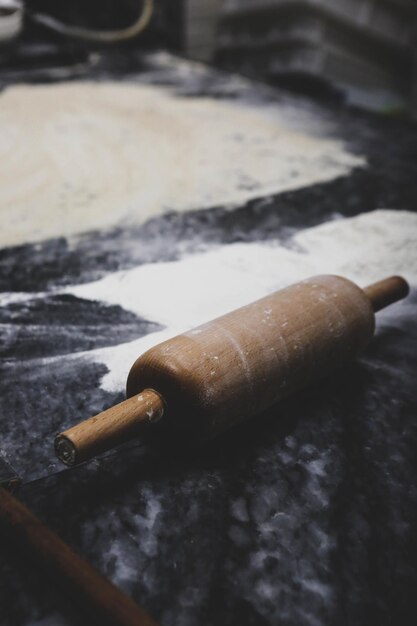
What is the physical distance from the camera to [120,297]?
1387 mm

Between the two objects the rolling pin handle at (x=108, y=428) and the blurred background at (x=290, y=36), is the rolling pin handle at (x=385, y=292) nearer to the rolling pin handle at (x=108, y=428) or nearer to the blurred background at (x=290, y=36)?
the rolling pin handle at (x=108, y=428)

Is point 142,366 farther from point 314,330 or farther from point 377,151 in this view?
point 377,151

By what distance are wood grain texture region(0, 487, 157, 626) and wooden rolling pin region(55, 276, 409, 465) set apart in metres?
0.10

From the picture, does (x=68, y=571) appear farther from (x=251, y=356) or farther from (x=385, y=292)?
(x=385, y=292)

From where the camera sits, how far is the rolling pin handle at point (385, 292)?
1201mm

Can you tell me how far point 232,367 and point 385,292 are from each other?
0.48 metres

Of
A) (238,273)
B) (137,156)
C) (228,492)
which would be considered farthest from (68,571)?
(137,156)

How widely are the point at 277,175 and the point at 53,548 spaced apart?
1663 mm

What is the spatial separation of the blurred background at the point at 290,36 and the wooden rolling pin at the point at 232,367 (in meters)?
3.24

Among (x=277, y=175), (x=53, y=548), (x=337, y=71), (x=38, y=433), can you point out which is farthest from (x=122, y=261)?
(x=337, y=71)

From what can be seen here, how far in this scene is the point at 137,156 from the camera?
2219mm

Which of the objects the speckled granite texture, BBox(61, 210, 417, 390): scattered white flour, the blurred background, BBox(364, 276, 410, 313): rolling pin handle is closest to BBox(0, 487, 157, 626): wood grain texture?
the speckled granite texture

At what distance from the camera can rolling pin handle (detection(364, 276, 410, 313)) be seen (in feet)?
3.94

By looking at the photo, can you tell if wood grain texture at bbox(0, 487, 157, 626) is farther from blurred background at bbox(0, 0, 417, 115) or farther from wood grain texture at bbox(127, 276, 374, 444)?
blurred background at bbox(0, 0, 417, 115)
